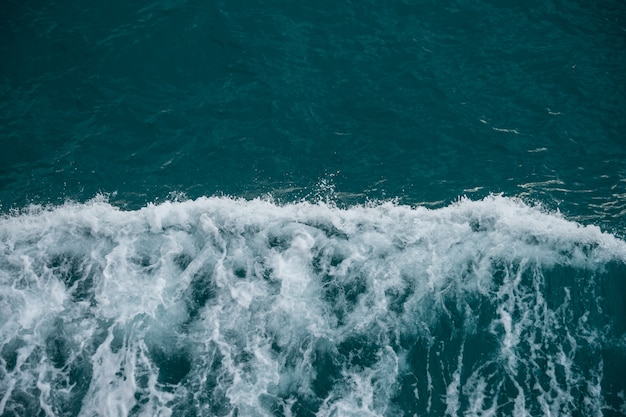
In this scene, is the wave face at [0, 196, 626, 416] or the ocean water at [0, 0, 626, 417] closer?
the wave face at [0, 196, 626, 416]

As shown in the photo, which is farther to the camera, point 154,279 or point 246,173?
point 246,173

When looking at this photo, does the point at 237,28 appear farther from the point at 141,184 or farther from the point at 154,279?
the point at 154,279

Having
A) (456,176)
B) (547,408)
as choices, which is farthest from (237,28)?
(547,408)

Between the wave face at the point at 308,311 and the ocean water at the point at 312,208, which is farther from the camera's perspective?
the ocean water at the point at 312,208

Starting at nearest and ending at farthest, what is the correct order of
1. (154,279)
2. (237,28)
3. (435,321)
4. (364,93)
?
(435,321), (154,279), (364,93), (237,28)

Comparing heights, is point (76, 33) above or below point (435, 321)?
above
